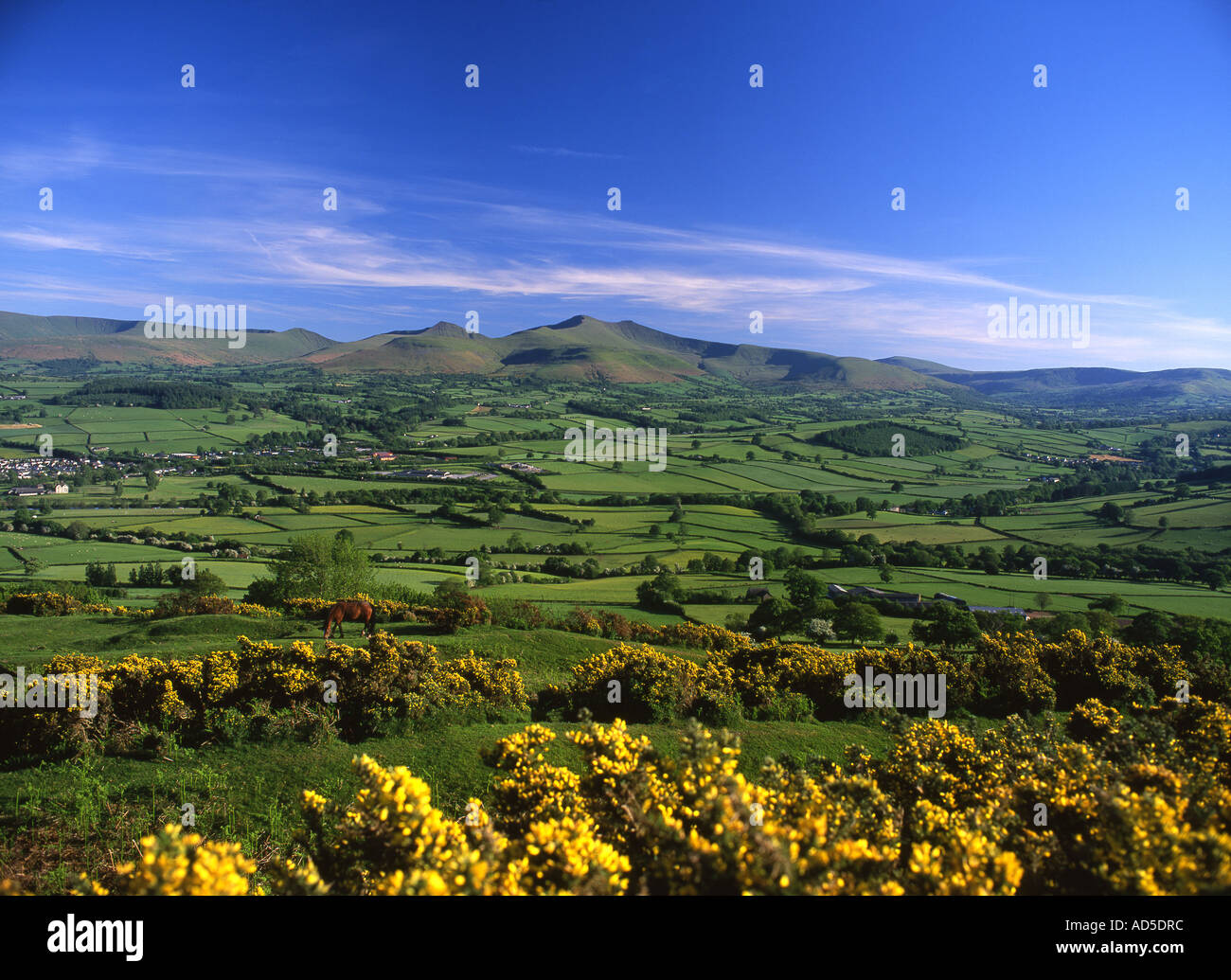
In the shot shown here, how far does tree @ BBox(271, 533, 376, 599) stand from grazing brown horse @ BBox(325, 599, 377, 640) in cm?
1075

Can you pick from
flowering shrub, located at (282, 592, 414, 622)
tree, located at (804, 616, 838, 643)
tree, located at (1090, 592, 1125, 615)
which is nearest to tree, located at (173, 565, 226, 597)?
flowering shrub, located at (282, 592, 414, 622)

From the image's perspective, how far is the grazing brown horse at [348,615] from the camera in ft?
78.5

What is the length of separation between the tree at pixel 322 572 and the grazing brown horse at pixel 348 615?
10748 mm

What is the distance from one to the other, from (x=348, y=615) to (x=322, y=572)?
41.4 ft

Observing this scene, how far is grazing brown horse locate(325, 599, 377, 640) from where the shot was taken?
78.5 feet

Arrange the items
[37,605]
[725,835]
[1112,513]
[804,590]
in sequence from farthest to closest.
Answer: [1112,513] → [804,590] → [37,605] → [725,835]

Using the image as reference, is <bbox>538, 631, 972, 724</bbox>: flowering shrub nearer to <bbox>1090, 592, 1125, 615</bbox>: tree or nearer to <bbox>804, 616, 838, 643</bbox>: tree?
<bbox>804, 616, 838, 643</bbox>: tree

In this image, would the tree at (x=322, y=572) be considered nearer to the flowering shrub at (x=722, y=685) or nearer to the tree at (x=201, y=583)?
the tree at (x=201, y=583)

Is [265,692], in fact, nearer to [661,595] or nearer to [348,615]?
[348,615]

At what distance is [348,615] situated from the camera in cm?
2503

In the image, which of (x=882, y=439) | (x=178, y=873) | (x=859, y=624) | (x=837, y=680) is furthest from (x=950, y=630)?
(x=882, y=439)

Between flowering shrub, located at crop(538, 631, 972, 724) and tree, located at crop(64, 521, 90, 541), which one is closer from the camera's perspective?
flowering shrub, located at crop(538, 631, 972, 724)

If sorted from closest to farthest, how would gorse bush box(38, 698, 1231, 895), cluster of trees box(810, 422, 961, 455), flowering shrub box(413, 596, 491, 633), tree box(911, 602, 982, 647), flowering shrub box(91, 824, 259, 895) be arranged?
1. flowering shrub box(91, 824, 259, 895)
2. gorse bush box(38, 698, 1231, 895)
3. flowering shrub box(413, 596, 491, 633)
4. tree box(911, 602, 982, 647)
5. cluster of trees box(810, 422, 961, 455)
